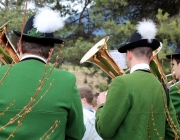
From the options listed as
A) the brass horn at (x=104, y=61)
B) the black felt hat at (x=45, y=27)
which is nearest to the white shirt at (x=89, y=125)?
the brass horn at (x=104, y=61)

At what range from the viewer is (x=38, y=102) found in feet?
7.93

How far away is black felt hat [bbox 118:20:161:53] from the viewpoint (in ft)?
10.1

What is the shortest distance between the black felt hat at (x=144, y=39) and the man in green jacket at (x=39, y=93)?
2.34 feet

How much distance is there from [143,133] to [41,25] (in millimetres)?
1065

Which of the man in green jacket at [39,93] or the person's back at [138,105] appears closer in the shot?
the man in green jacket at [39,93]

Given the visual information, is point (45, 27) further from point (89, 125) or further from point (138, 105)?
point (89, 125)

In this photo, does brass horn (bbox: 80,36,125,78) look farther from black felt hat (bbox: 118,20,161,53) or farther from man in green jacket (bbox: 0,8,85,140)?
man in green jacket (bbox: 0,8,85,140)

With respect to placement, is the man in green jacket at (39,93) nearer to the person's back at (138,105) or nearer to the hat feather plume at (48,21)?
the hat feather plume at (48,21)

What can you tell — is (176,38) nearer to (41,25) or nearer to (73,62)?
(73,62)

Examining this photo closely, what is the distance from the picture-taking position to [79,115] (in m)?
2.59

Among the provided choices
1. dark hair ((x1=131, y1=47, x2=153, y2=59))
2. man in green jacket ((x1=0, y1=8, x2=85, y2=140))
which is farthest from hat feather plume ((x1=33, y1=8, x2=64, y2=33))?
dark hair ((x1=131, y1=47, x2=153, y2=59))

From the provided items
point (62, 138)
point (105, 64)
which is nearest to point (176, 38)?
point (105, 64)

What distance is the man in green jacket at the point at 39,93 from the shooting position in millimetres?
2410

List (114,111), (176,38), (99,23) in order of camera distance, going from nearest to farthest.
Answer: (114,111), (176,38), (99,23)
